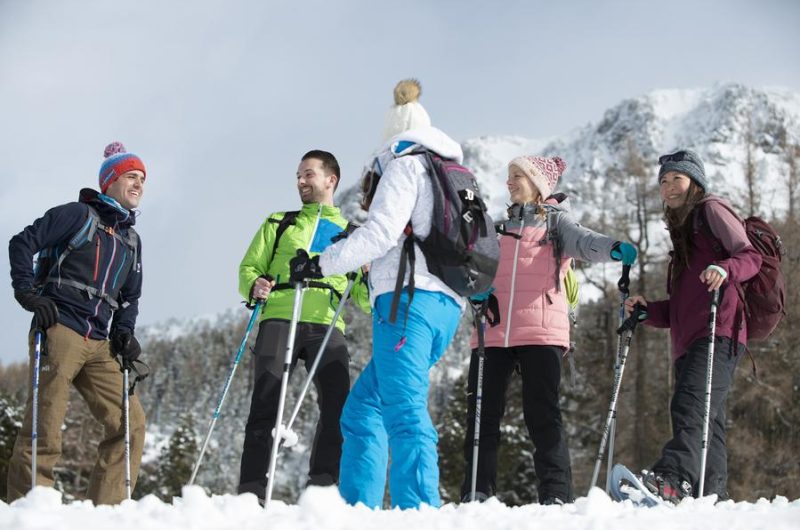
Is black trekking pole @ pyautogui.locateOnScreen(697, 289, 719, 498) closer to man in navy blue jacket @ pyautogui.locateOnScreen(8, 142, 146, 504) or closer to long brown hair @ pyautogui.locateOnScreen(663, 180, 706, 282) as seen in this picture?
long brown hair @ pyautogui.locateOnScreen(663, 180, 706, 282)

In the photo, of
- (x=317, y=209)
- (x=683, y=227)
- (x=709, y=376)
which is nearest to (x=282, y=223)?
(x=317, y=209)

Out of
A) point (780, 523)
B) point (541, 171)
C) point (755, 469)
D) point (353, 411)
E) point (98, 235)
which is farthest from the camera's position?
point (755, 469)

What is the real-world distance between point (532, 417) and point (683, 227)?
1612 mm

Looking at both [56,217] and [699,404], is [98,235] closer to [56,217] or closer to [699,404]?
[56,217]

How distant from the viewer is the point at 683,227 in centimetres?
512

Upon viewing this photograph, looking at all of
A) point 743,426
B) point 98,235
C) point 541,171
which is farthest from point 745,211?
point 98,235

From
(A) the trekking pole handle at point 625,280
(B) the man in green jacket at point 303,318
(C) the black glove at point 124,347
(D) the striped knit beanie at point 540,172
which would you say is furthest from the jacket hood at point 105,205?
(A) the trekking pole handle at point 625,280

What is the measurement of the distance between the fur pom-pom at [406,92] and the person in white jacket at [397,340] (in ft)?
1.08

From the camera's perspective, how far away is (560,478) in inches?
190

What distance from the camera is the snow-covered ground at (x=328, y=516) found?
95.7 inches

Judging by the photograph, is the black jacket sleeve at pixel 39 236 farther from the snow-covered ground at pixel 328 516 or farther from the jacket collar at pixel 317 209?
the snow-covered ground at pixel 328 516

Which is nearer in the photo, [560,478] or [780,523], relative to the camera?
[780,523]

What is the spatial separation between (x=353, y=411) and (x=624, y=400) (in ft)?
59.0

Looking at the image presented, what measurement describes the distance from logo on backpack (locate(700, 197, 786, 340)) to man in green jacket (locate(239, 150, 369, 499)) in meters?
2.52
